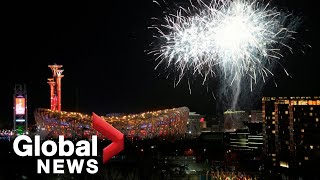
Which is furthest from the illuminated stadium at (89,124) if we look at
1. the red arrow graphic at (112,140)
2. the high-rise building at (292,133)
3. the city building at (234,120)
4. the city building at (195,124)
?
the city building at (234,120)

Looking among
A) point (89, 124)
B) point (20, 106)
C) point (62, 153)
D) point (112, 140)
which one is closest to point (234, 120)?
point (89, 124)

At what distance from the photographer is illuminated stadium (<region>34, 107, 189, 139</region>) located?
38625 mm

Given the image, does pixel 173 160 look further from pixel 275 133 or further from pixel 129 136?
pixel 129 136

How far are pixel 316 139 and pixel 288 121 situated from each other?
7.56 ft

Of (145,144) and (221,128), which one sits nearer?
(145,144)

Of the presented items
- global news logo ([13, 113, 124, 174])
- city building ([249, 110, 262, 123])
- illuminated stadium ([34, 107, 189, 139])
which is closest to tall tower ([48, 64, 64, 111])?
illuminated stadium ([34, 107, 189, 139])

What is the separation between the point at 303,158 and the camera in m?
28.7

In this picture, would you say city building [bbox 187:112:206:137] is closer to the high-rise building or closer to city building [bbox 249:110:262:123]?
city building [bbox 249:110:262:123]

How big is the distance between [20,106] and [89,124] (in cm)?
553

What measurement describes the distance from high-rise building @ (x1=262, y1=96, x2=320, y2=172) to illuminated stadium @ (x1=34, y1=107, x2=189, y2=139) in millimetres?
11922

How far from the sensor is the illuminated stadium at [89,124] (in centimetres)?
3862

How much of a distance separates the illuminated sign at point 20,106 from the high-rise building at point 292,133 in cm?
1839

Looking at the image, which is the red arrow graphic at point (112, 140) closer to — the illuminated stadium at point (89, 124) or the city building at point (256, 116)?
the illuminated stadium at point (89, 124)

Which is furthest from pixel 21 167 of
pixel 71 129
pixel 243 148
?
pixel 243 148
